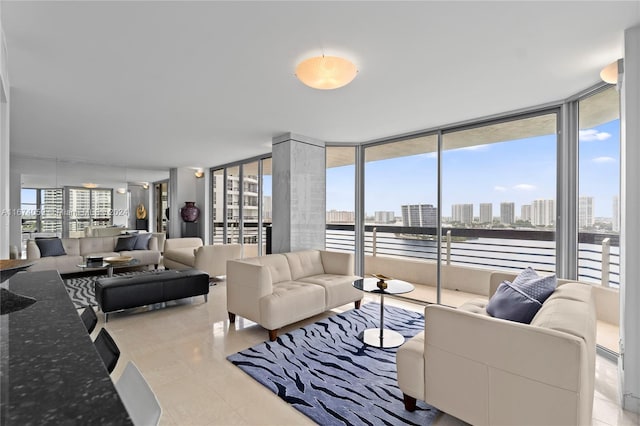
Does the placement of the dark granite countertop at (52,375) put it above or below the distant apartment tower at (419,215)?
below

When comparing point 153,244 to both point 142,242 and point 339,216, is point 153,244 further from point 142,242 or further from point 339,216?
point 339,216

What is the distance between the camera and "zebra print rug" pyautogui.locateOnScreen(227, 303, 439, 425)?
2.07m

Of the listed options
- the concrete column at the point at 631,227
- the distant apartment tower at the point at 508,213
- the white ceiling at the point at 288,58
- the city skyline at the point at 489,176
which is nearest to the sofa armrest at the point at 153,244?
the white ceiling at the point at 288,58

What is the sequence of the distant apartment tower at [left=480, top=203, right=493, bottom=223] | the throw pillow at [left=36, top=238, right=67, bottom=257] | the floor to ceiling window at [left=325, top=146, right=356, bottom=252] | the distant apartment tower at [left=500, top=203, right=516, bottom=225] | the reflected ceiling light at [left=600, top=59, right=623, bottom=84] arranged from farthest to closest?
the throw pillow at [left=36, top=238, right=67, bottom=257]
the floor to ceiling window at [left=325, top=146, right=356, bottom=252]
the distant apartment tower at [left=480, top=203, right=493, bottom=223]
the distant apartment tower at [left=500, top=203, right=516, bottom=225]
the reflected ceiling light at [left=600, top=59, right=623, bottom=84]

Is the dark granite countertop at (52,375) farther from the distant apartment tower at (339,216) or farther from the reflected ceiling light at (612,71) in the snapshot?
the distant apartment tower at (339,216)

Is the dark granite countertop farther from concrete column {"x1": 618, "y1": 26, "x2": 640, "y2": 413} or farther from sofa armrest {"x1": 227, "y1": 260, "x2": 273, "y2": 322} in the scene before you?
concrete column {"x1": 618, "y1": 26, "x2": 640, "y2": 413}

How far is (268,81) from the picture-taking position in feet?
9.47

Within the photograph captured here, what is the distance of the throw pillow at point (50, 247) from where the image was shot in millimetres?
5805

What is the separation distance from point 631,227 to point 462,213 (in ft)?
7.14

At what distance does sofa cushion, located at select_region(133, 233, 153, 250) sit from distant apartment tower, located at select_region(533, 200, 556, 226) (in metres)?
7.36

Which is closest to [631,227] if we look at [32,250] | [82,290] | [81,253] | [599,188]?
[599,188]

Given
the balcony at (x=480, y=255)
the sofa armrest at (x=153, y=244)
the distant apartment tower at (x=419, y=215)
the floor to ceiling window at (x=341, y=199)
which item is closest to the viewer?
the balcony at (x=480, y=255)

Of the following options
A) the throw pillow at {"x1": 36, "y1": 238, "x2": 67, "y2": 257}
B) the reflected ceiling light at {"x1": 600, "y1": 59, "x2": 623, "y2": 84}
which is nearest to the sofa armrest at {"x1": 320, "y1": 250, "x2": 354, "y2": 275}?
the reflected ceiling light at {"x1": 600, "y1": 59, "x2": 623, "y2": 84}

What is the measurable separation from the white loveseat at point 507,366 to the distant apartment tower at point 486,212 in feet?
6.87
